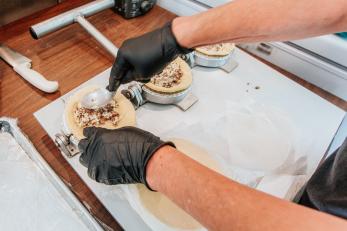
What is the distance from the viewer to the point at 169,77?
0.74m

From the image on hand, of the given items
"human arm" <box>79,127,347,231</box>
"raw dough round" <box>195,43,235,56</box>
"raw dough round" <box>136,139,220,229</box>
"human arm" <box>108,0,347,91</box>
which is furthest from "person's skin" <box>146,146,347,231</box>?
"raw dough round" <box>195,43,235,56</box>

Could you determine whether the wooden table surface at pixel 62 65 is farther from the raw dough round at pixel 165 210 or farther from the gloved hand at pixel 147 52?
the gloved hand at pixel 147 52

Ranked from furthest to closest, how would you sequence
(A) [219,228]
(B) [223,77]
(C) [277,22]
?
(B) [223,77] → (C) [277,22] → (A) [219,228]

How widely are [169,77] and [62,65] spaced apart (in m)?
0.31

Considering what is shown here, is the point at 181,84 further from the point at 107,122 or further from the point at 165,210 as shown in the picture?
the point at 165,210

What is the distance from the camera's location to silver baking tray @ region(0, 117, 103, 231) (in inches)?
20.7

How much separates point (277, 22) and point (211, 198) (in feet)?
1.14

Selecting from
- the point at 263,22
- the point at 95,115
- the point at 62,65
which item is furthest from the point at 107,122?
the point at 263,22

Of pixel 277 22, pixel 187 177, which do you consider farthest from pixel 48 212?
pixel 277 22

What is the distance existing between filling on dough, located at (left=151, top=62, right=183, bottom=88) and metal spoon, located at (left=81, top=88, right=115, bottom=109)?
0.41 ft

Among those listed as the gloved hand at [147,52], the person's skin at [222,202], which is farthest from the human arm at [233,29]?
the person's skin at [222,202]

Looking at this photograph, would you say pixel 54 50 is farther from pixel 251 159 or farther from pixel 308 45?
pixel 308 45

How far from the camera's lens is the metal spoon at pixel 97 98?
63cm

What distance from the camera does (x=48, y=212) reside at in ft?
1.73
